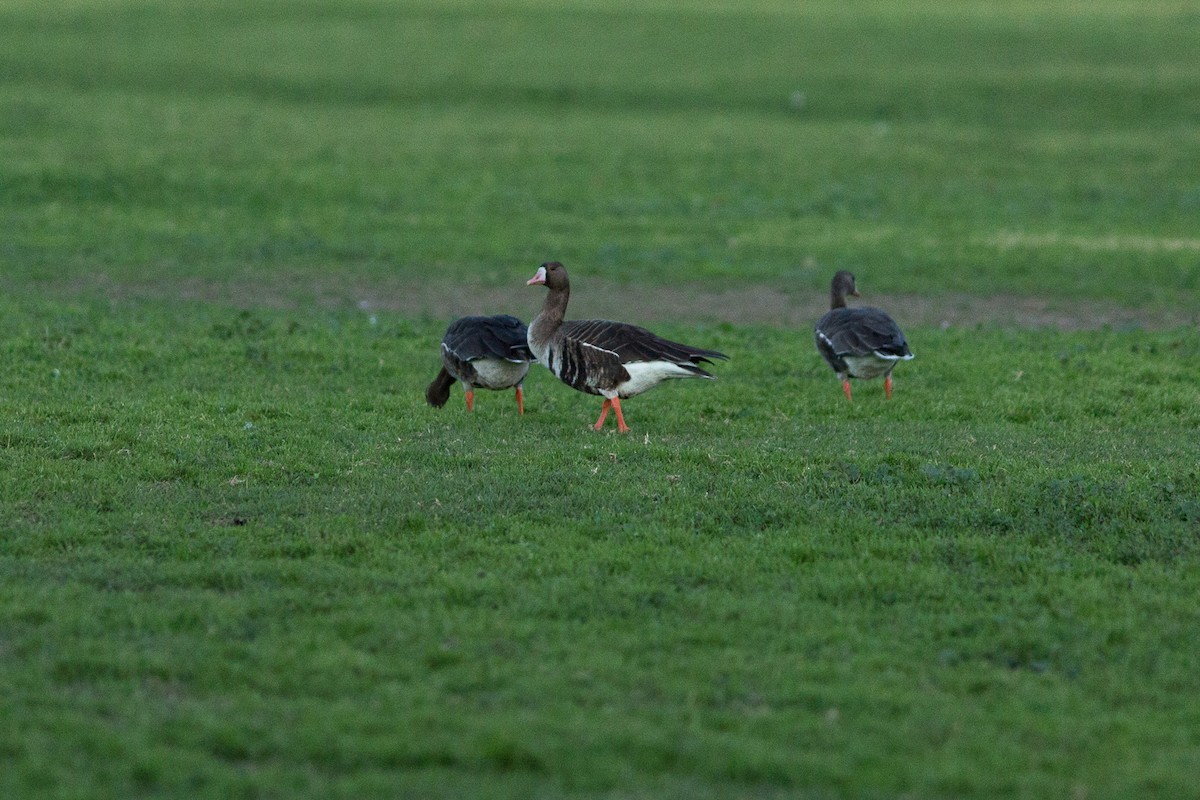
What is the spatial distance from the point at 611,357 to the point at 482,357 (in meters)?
1.53

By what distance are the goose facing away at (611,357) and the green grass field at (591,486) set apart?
50 cm

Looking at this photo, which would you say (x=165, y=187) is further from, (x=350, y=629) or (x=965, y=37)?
(x=965, y=37)

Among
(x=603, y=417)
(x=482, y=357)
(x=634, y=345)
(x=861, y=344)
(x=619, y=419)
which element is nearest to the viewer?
(x=634, y=345)

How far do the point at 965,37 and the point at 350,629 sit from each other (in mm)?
48972

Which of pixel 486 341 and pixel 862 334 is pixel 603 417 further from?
pixel 862 334

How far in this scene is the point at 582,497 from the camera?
10.7m

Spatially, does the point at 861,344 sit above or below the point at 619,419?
above

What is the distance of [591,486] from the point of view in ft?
35.9

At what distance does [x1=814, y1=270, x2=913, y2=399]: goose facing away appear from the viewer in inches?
557

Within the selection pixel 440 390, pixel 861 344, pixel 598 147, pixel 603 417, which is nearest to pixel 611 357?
pixel 603 417

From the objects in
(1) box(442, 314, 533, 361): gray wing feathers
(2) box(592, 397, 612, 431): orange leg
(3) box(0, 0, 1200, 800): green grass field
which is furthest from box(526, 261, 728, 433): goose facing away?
(3) box(0, 0, 1200, 800): green grass field

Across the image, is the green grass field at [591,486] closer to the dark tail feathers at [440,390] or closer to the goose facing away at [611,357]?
the dark tail feathers at [440,390]

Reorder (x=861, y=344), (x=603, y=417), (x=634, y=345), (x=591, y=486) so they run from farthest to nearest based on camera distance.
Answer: (x=861, y=344) → (x=603, y=417) → (x=634, y=345) → (x=591, y=486)

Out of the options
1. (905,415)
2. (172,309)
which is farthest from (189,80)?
(905,415)
